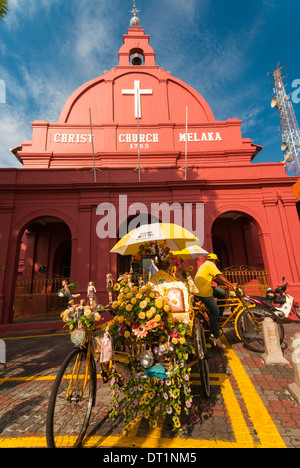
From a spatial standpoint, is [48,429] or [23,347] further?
[23,347]

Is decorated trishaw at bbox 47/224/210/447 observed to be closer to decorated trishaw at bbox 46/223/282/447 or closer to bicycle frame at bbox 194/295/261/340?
decorated trishaw at bbox 46/223/282/447

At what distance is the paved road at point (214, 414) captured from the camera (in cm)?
227

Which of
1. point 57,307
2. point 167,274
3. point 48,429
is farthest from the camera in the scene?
point 57,307

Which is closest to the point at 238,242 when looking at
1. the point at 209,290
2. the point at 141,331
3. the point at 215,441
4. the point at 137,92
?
the point at 209,290

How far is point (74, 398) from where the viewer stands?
2277mm

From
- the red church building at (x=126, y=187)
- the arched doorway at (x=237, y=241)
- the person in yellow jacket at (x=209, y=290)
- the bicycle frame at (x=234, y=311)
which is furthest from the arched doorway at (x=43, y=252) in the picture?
the person in yellow jacket at (x=209, y=290)

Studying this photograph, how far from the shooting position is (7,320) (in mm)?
8703

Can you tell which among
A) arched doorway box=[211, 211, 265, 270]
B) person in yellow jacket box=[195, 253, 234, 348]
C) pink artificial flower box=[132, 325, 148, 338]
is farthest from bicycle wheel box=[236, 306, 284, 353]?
arched doorway box=[211, 211, 265, 270]

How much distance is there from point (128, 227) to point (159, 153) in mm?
4746

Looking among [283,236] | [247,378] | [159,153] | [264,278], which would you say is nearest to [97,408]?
[247,378]

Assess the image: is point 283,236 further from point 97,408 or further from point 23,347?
point 23,347

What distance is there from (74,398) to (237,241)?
12.7 metres

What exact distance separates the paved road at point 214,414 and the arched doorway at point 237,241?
8.98 metres

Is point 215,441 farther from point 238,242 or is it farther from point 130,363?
point 238,242
